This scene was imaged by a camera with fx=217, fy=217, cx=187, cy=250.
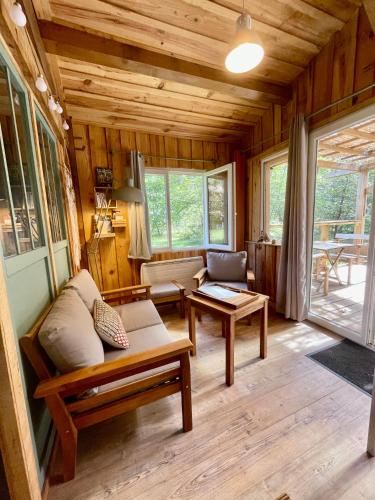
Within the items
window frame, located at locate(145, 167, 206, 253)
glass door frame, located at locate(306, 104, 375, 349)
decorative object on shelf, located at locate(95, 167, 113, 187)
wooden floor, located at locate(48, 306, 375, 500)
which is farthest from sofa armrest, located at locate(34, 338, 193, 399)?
decorative object on shelf, located at locate(95, 167, 113, 187)

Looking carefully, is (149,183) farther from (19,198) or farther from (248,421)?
(248,421)

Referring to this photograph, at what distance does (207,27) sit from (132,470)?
2.97 meters

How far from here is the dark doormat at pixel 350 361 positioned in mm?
1646

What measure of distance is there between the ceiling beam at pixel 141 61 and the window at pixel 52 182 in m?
0.55

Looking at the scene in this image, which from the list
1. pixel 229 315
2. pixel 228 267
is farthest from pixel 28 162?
pixel 228 267

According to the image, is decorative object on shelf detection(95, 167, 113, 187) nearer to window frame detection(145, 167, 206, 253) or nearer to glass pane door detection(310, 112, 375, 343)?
window frame detection(145, 167, 206, 253)

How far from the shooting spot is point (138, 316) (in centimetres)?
189

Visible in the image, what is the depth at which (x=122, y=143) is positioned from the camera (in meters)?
2.95

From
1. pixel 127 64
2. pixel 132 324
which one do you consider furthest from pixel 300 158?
pixel 132 324

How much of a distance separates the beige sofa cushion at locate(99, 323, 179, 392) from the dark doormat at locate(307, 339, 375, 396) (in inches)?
54.0

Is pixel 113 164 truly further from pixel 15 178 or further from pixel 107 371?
pixel 107 371

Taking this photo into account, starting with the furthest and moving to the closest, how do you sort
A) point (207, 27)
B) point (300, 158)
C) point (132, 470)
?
point (300, 158) < point (207, 27) < point (132, 470)

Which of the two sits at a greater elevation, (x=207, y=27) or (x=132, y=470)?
(x=207, y=27)

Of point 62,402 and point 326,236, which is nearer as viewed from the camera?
point 62,402
